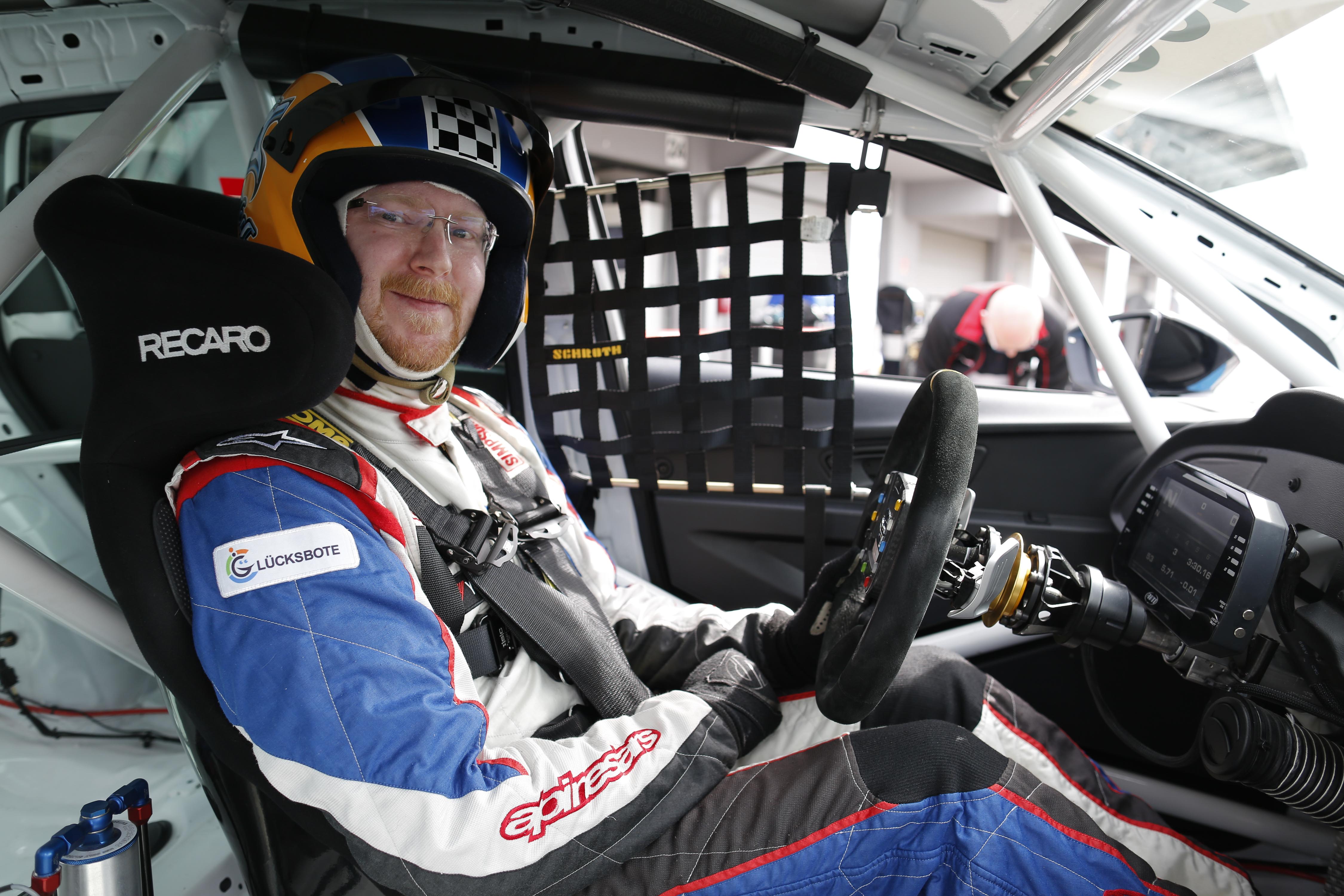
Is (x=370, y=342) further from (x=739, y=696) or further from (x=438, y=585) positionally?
(x=739, y=696)

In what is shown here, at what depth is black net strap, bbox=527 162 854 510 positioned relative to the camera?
1.53 m

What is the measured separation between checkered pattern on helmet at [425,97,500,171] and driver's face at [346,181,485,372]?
0.33ft

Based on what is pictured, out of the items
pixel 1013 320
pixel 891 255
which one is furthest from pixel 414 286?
pixel 891 255

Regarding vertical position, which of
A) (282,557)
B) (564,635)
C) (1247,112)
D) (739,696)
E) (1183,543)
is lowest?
(739,696)

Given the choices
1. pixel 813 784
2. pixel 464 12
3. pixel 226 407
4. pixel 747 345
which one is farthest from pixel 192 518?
pixel 747 345

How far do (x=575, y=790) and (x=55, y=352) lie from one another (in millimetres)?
1493

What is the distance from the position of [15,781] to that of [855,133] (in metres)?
1.83

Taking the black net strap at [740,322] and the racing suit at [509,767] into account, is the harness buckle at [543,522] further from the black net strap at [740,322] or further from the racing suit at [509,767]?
the black net strap at [740,322]

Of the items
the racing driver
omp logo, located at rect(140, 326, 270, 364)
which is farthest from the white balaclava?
omp logo, located at rect(140, 326, 270, 364)

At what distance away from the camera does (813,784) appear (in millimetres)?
924

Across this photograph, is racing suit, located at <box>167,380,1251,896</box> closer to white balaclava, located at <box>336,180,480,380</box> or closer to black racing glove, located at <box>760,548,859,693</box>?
white balaclava, located at <box>336,180,480,380</box>

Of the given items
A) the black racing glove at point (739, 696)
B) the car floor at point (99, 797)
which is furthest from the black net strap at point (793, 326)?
the car floor at point (99, 797)

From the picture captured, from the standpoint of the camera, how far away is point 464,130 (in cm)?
114

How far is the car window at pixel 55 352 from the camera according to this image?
156cm
